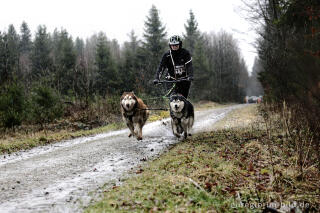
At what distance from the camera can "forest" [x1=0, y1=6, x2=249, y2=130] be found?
13281 millimetres

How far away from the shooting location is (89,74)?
58.8 ft

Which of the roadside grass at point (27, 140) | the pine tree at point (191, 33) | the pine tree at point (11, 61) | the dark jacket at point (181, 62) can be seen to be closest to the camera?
the dark jacket at point (181, 62)

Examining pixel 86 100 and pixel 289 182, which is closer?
pixel 289 182

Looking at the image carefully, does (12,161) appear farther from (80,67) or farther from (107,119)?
(80,67)

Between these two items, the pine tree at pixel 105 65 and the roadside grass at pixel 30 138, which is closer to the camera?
the roadside grass at pixel 30 138

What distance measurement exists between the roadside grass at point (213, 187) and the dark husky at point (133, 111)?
3046 mm

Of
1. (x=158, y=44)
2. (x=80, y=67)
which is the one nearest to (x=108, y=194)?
(x=80, y=67)

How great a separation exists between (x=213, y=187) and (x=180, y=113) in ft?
14.5

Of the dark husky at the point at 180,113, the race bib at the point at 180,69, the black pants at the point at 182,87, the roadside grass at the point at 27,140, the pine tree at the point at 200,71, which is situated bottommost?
the roadside grass at the point at 27,140

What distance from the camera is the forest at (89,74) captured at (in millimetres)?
13281

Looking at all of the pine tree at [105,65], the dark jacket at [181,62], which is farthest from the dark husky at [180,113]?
the pine tree at [105,65]

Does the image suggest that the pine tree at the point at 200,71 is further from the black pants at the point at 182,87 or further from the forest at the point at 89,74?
the black pants at the point at 182,87

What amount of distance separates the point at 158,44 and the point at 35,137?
98.4ft

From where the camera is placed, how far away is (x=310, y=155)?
5.27 meters
